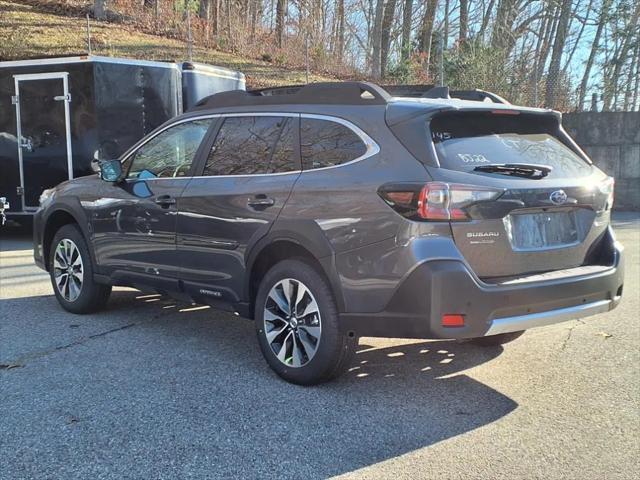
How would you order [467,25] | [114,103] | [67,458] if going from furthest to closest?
[467,25] → [114,103] → [67,458]

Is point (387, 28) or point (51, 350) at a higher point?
point (387, 28)

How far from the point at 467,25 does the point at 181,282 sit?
79.3ft

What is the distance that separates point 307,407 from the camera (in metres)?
3.89

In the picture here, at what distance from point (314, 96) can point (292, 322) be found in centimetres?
153

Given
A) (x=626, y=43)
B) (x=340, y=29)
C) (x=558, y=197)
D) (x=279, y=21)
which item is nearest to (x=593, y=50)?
(x=626, y=43)

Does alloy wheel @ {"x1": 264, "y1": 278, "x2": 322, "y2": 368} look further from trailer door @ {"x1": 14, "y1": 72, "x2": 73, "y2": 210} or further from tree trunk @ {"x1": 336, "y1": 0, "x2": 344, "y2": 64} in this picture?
tree trunk @ {"x1": 336, "y1": 0, "x2": 344, "y2": 64}

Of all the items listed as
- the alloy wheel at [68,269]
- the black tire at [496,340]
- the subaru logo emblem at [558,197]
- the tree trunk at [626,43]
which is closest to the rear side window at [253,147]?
the subaru logo emblem at [558,197]

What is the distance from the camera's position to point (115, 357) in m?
4.81

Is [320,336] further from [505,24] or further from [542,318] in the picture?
[505,24]

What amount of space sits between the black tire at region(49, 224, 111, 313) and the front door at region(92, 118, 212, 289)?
23cm

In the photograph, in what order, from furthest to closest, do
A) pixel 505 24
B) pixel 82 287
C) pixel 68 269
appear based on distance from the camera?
pixel 505 24
pixel 68 269
pixel 82 287

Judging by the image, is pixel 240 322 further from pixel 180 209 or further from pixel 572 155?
pixel 572 155

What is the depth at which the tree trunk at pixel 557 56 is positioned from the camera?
55.9ft

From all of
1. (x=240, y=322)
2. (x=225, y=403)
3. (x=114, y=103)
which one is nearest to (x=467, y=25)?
(x=114, y=103)
